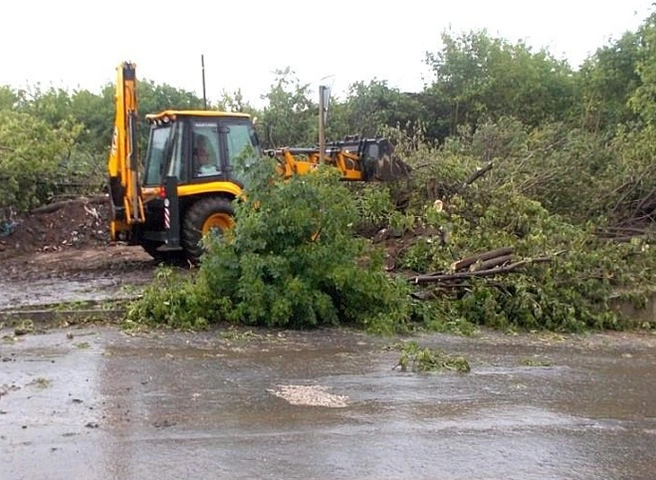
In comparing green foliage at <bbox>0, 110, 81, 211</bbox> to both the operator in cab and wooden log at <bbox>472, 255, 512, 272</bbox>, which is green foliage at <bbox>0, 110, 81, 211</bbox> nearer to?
the operator in cab

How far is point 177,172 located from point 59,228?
588 centimetres

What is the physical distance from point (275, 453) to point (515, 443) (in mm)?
1823

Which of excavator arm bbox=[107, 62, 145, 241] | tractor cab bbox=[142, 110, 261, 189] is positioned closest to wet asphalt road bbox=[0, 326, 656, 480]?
excavator arm bbox=[107, 62, 145, 241]

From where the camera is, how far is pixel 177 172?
13.8 metres

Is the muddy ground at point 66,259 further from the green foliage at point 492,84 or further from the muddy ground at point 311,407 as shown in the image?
the green foliage at point 492,84

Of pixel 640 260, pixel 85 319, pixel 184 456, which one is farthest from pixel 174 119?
pixel 184 456

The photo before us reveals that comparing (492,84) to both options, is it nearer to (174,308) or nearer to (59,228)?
(59,228)

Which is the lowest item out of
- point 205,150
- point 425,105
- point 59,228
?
point 59,228

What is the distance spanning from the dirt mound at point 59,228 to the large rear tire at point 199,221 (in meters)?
5.19

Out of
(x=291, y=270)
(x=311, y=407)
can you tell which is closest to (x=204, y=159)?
(x=291, y=270)

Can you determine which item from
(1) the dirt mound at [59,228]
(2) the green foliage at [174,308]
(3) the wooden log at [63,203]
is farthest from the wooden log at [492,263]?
(3) the wooden log at [63,203]

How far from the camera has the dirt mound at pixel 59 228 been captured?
17609 millimetres

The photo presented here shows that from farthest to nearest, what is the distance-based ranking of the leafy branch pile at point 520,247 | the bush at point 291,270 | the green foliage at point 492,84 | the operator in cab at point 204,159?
the green foliage at point 492,84, the operator in cab at point 204,159, the leafy branch pile at point 520,247, the bush at point 291,270

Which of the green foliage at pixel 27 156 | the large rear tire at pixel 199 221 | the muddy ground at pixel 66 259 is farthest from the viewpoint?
the green foliage at pixel 27 156
